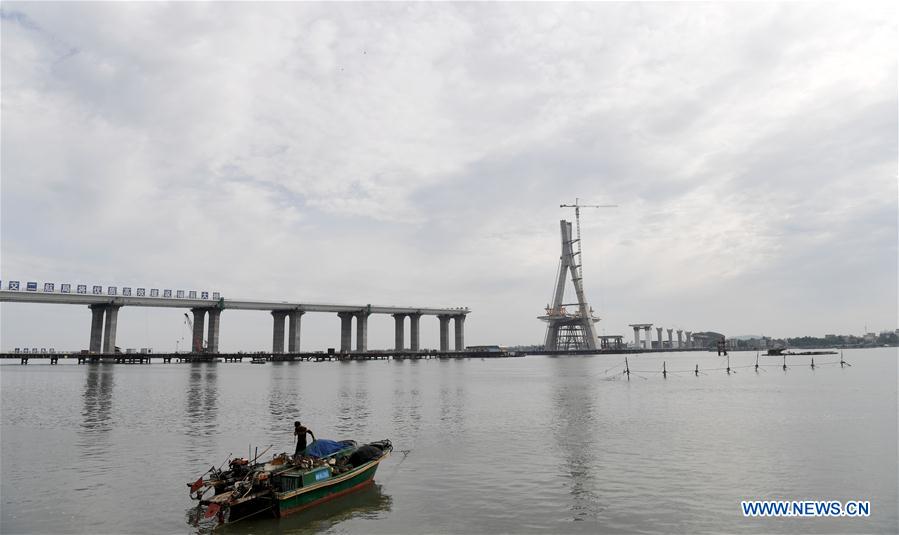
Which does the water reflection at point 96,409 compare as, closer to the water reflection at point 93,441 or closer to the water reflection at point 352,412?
the water reflection at point 93,441

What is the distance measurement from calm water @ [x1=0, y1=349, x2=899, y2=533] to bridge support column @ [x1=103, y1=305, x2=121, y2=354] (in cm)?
10536

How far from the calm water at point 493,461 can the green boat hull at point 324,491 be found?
1.41 feet

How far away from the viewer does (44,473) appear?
24.7 meters

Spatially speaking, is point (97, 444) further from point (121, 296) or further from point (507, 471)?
point (121, 296)

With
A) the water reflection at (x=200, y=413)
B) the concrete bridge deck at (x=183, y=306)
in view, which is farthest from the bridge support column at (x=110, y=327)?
the water reflection at (x=200, y=413)

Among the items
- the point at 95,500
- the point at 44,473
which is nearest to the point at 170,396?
the point at 44,473

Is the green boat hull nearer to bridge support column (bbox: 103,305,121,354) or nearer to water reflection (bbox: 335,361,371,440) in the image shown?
water reflection (bbox: 335,361,371,440)

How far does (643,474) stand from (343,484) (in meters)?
12.8

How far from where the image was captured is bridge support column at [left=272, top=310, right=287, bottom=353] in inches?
7431

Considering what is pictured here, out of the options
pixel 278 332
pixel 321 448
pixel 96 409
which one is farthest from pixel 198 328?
pixel 321 448

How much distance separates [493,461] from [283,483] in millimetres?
10858

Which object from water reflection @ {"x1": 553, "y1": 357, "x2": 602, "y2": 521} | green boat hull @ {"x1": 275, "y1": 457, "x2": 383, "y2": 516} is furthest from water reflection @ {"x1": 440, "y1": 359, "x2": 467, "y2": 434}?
green boat hull @ {"x1": 275, "y1": 457, "x2": 383, "y2": 516}

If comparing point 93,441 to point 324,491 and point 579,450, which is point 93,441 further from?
point 579,450

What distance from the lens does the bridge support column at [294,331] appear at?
18760cm
